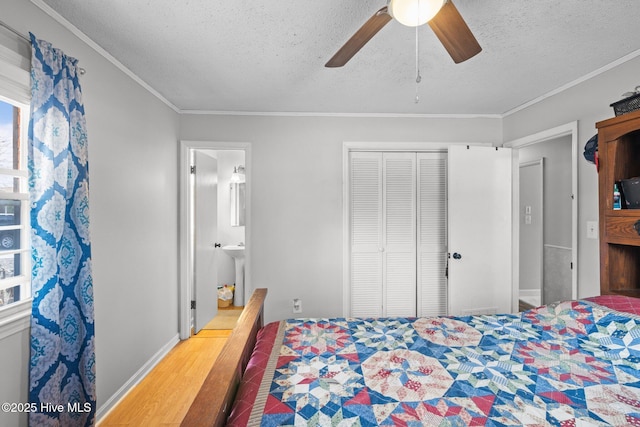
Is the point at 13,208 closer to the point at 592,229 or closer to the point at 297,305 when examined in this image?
the point at 297,305

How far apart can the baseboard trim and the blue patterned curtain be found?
0.34m

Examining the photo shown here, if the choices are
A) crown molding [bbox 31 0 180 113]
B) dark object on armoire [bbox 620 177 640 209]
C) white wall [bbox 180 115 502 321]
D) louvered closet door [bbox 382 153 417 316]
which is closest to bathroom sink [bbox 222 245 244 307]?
white wall [bbox 180 115 502 321]

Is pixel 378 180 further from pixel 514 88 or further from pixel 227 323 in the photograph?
pixel 227 323

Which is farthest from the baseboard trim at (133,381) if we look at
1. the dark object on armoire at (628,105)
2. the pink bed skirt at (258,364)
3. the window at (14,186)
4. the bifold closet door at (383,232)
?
the dark object on armoire at (628,105)

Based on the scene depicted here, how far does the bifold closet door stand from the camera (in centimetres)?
328

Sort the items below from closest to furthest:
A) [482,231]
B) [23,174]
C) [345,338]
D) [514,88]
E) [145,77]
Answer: [23,174]
[345,338]
[145,77]
[514,88]
[482,231]

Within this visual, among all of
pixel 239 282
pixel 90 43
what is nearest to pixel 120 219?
pixel 90 43

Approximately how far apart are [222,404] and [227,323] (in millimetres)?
2900

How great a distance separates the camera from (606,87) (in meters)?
2.18

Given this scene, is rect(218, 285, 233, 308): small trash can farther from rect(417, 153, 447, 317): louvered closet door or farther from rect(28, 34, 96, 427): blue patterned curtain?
rect(417, 153, 447, 317): louvered closet door

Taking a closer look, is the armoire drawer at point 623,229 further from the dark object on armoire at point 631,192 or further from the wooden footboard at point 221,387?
the wooden footboard at point 221,387

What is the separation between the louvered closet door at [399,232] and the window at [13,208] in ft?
9.28

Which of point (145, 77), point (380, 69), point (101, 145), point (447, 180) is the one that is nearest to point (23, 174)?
point (101, 145)

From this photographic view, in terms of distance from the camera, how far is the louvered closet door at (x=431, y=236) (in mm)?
3301
